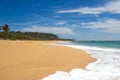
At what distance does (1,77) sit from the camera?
5.88 meters

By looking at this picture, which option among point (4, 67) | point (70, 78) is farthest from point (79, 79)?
point (4, 67)

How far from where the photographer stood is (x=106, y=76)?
6344 mm

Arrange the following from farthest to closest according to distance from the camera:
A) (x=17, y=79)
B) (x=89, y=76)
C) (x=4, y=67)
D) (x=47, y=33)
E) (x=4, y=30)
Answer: (x=47, y=33), (x=4, y=30), (x=4, y=67), (x=89, y=76), (x=17, y=79)

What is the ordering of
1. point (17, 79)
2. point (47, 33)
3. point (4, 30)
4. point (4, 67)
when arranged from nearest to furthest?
point (17, 79)
point (4, 67)
point (4, 30)
point (47, 33)

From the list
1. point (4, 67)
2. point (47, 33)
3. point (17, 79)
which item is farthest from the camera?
point (47, 33)

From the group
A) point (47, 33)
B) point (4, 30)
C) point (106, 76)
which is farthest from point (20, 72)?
point (47, 33)

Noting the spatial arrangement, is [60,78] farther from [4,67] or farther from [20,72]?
[4,67]

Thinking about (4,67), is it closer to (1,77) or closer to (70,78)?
(1,77)

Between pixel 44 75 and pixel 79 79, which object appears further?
pixel 44 75

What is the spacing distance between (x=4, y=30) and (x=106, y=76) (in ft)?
249

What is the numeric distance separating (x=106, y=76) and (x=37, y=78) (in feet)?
7.96

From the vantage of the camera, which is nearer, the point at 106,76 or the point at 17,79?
the point at 17,79

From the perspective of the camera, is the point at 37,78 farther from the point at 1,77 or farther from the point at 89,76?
the point at 89,76

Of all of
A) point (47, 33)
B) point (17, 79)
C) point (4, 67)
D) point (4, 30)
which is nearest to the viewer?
point (17, 79)
